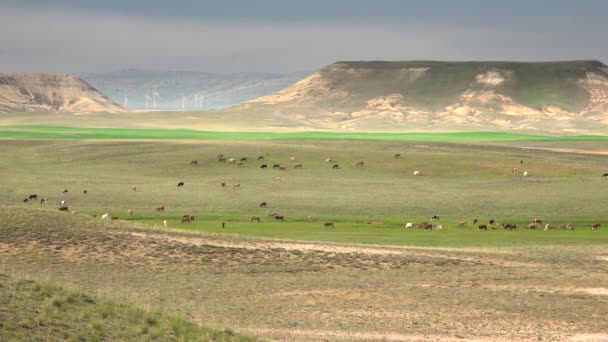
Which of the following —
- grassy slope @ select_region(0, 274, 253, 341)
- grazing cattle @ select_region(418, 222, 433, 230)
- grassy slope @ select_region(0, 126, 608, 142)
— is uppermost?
grassy slope @ select_region(0, 274, 253, 341)

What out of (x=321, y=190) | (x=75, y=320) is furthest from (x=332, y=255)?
(x=321, y=190)

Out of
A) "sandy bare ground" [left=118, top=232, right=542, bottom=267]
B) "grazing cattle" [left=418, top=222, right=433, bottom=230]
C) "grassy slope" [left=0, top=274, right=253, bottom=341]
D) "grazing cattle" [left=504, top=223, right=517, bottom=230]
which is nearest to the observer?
"grassy slope" [left=0, top=274, right=253, bottom=341]

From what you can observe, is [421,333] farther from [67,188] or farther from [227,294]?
[67,188]

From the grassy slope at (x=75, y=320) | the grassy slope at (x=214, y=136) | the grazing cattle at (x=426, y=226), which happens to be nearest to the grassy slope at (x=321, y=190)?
the grazing cattle at (x=426, y=226)

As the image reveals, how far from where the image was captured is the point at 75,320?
17828mm

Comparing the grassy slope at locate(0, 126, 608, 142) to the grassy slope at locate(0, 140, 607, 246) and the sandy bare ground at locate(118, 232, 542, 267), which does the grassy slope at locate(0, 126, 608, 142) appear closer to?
the grassy slope at locate(0, 140, 607, 246)

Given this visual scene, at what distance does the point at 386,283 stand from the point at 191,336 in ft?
43.6

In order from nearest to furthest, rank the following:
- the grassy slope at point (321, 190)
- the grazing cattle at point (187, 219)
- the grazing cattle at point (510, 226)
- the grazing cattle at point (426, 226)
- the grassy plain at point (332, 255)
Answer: the grassy plain at point (332, 255)
the grassy slope at point (321, 190)
the grazing cattle at point (426, 226)
the grazing cattle at point (510, 226)
the grazing cattle at point (187, 219)

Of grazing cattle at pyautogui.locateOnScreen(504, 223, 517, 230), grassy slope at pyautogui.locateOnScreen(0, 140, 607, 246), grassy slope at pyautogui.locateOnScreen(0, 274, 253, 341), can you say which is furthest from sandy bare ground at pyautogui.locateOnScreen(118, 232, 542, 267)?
grassy slope at pyautogui.locateOnScreen(0, 274, 253, 341)

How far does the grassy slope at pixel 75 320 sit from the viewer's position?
16516 millimetres

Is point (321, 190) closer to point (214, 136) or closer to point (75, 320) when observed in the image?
point (75, 320)

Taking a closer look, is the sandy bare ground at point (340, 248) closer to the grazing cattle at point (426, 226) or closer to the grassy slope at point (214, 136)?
the grazing cattle at point (426, 226)

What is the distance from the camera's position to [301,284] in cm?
3055

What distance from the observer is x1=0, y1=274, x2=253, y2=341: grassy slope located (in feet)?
54.2
